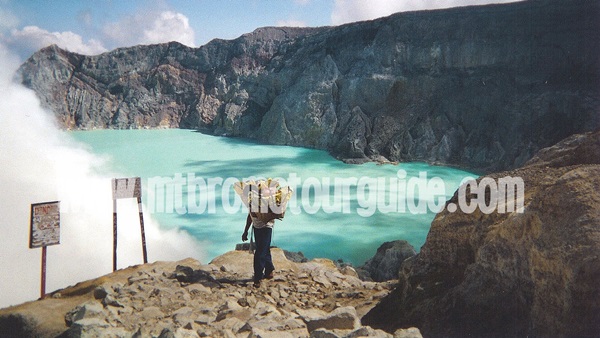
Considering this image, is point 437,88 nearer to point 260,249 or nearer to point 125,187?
point 125,187

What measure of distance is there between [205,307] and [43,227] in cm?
365

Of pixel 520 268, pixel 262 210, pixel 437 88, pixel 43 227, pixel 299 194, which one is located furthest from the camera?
pixel 437 88

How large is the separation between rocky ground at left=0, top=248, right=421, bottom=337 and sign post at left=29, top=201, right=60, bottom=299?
0.72 m

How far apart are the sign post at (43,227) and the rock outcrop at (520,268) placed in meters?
5.14

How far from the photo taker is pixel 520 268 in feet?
11.7

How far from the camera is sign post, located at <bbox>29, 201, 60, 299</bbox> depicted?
21.3 feet

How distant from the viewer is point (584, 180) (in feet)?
11.2

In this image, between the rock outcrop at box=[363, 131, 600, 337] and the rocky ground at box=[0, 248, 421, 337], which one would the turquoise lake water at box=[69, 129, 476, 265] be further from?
the rock outcrop at box=[363, 131, 600, 337]

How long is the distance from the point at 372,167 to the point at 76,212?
65.3 feet

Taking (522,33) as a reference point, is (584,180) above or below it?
below

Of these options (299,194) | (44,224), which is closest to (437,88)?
(299,194)

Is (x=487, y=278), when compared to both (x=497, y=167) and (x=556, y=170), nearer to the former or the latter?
(x=556, y=170)

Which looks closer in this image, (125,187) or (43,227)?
(43,227)

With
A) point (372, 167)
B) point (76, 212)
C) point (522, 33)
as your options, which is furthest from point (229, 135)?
point (76, 212)
